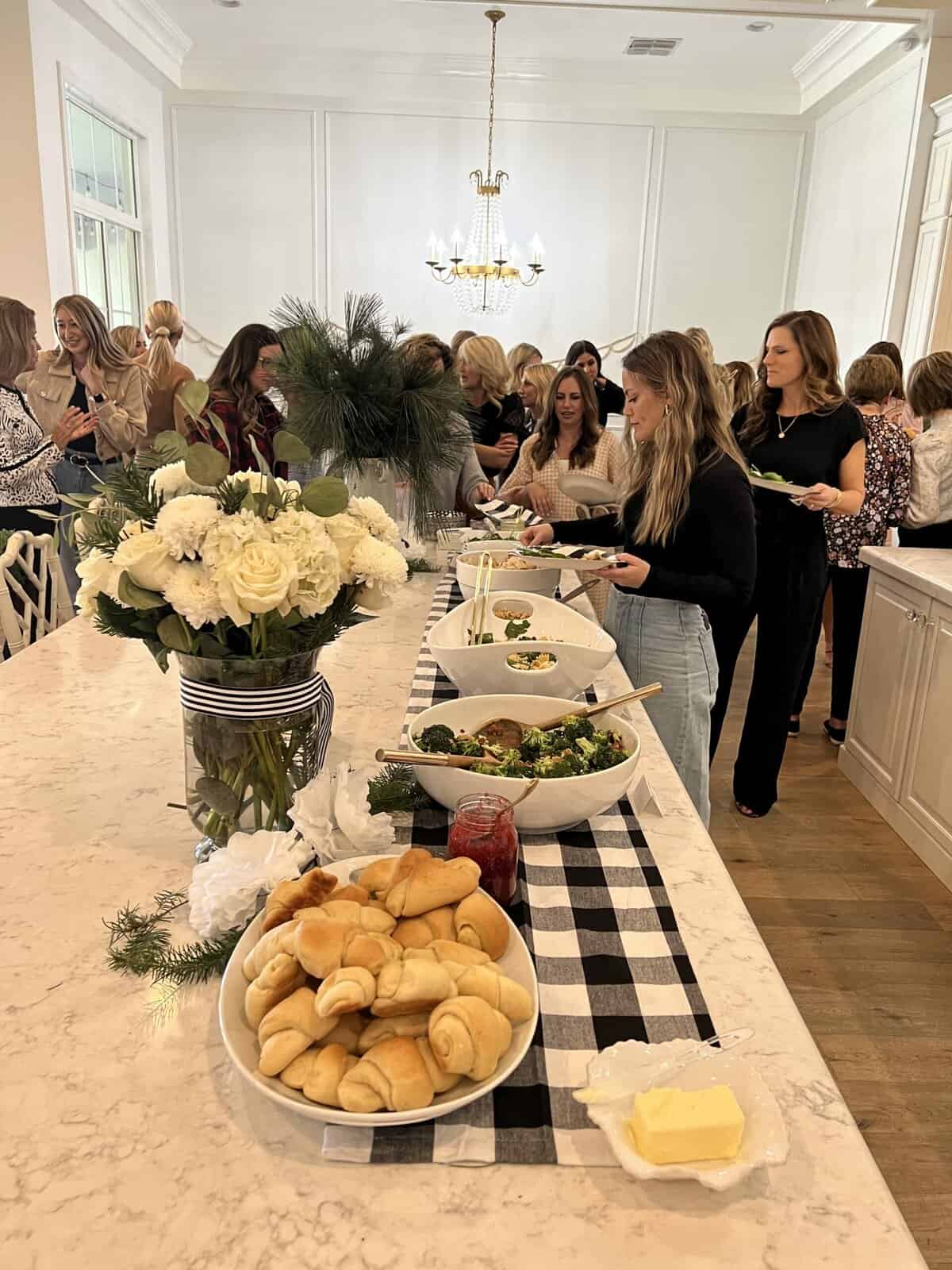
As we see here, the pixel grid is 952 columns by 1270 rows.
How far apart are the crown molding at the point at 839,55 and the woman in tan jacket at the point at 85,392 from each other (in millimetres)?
4517

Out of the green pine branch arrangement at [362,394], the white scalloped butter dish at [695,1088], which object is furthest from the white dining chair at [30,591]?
the white scalloped butter dish at [695,1088]

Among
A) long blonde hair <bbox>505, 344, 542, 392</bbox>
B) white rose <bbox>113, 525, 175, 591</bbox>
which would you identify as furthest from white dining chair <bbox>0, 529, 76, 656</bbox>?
long blonde hair <bbox>505, 344, 542, 392</bbox>

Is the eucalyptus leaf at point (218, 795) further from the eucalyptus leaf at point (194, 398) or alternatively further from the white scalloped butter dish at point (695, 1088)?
the white scalloped butter dish at point (695, 1088)

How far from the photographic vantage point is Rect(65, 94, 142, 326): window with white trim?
18.6 ft

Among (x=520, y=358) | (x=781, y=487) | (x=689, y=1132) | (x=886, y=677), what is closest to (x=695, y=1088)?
(x=689, y=1132)

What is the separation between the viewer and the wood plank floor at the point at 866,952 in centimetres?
177

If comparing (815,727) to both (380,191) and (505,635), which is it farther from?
(380,191)

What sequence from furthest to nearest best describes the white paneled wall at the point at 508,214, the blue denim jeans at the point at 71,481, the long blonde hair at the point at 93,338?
the white paneled wall at the point at 508,214
the blue denim jeans at the point at 71,481
the long blonde hair at the point at 93,338

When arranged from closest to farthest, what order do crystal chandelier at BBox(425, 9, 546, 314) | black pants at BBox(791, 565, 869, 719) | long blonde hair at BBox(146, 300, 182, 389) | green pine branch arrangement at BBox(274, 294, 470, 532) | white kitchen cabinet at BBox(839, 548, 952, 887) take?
1. green pine branch arrangement at BBox(274, 294, 470, 532)
2. white kitchen cabinet at BBox(839, 548, 952, 887)
3. black pants at BBox(791, 565, 869, 719)
4. long blonde hair at BBox(146, 300, 182, 389)
5. crystal chandelier at BBox(425, 9, 546, 314)

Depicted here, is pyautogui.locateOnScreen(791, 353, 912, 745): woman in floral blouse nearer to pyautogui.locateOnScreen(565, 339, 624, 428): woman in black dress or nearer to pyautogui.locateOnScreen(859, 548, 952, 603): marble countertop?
pyautogui.locateOnScreen(859, 548, 952, 603): marble countertop

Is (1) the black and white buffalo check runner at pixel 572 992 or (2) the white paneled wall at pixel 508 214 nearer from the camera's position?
(1) the black and white buffalo check runner at pixel 572 992

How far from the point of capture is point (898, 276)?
5789 mm

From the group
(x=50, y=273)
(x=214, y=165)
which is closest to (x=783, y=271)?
(x=214, y=165)

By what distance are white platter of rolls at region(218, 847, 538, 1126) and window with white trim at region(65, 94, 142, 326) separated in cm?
562
